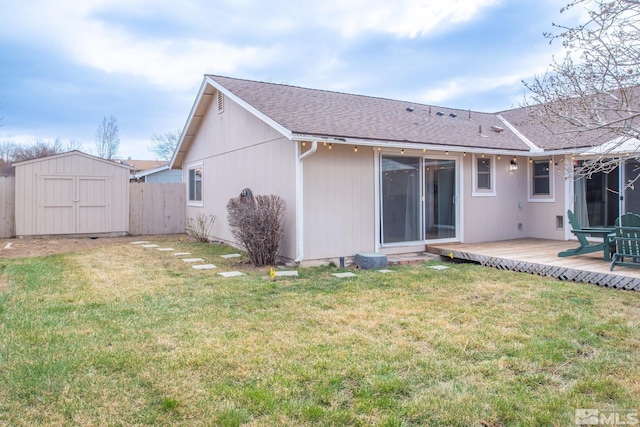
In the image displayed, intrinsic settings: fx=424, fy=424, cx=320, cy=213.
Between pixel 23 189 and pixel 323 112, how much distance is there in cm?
899

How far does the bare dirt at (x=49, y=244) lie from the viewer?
938 cm

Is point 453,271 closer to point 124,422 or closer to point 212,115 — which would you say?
point 124,422

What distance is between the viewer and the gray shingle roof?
7.91m

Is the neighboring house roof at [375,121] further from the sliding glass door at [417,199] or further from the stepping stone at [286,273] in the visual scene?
the stepping stone at [286,273]

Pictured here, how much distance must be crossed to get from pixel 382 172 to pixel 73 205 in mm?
9370

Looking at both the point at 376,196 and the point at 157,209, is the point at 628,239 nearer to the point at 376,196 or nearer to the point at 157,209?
the point at 376,196

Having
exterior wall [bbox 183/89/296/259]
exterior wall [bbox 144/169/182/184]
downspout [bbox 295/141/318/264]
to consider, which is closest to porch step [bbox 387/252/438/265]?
downspout [bbox 295/141/318/264]

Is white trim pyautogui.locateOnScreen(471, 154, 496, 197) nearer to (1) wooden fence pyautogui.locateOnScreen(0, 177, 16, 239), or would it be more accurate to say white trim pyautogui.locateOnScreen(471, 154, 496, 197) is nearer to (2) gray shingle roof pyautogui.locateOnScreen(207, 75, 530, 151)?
(2) gray shingle roof pyautogui.locateOnScreen(207, 75, 530, 151)

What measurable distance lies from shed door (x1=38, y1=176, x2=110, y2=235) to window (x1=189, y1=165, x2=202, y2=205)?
8.02 ft

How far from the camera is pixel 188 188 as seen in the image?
1390 centimetres

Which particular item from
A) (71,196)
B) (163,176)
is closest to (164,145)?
(163,176)

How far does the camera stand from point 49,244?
10852 mm

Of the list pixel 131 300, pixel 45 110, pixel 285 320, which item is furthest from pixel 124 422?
pixel 45 110

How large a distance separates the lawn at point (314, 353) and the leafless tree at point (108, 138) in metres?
29.8
